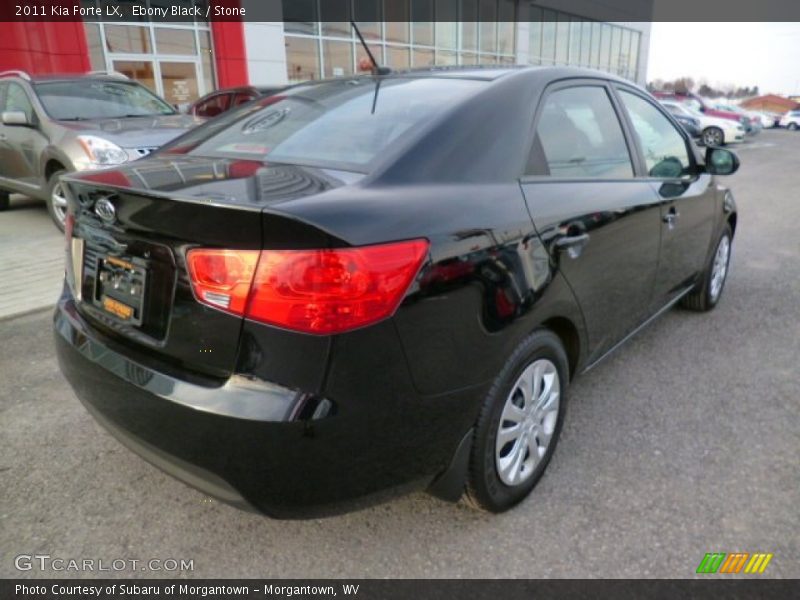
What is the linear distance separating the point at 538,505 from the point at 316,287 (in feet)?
4.50

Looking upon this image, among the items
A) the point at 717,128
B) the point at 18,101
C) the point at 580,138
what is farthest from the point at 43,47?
the point at 717,128

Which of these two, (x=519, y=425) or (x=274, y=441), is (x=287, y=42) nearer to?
(x=519, y=425)

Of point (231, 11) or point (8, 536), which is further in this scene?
point (231, 11)

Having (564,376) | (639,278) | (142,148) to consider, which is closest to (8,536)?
(564,376)

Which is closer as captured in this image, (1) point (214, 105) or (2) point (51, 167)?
(2) point (51, 167)

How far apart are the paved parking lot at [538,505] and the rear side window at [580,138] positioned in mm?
1203

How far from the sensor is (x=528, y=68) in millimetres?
2557

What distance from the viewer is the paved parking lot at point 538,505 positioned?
2.09 m

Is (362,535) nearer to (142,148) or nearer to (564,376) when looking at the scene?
(564,376)

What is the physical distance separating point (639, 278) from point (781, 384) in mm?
1104

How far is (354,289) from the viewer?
160 cm

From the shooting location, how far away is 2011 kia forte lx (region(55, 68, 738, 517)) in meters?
1.62

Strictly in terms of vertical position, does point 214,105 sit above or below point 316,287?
below

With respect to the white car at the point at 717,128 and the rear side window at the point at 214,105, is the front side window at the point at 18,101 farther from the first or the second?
the white car at the point at 717,128
